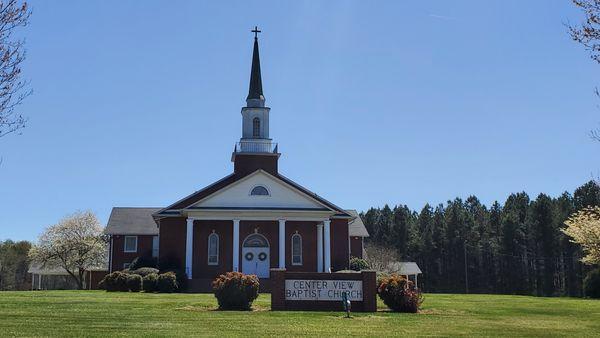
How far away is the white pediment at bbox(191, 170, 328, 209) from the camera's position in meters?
44.3

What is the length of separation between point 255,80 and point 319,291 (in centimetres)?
3054

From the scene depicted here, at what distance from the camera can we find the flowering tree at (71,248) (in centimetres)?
6669

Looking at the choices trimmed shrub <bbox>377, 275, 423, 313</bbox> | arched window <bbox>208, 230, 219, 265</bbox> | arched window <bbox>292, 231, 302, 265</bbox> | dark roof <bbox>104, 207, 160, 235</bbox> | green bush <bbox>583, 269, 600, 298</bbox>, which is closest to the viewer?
trimmed shrub <bbox>377, 275, 423, 313</bbox>

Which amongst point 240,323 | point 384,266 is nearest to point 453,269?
point 384,266

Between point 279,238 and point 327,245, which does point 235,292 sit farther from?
point 327,245

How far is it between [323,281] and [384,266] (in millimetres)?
41479

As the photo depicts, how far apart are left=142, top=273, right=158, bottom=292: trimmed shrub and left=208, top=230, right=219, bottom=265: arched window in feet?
25.6

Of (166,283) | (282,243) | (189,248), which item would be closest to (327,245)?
(282,243)

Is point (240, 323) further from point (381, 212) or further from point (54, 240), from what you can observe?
point (381, 212)

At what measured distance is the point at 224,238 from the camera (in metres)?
45.4

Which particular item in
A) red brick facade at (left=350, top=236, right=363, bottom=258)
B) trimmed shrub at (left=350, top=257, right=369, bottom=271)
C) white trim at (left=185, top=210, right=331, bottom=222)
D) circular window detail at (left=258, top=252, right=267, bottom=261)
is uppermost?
white trim at (left=185, top=210, right=331, bottom=222)

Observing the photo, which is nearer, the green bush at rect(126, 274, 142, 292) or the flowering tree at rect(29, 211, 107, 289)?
the green bush at rect(126, 274, 142, 292)

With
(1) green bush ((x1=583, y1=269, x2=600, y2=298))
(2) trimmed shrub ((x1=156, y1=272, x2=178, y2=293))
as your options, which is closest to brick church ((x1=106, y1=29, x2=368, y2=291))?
(2) trimmed shrub ((x1=156, y1=272, x2=178, y2=293))

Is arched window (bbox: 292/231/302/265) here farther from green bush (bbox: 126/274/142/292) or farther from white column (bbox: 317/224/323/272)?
green bush (bbox: 126/274/142/292)
